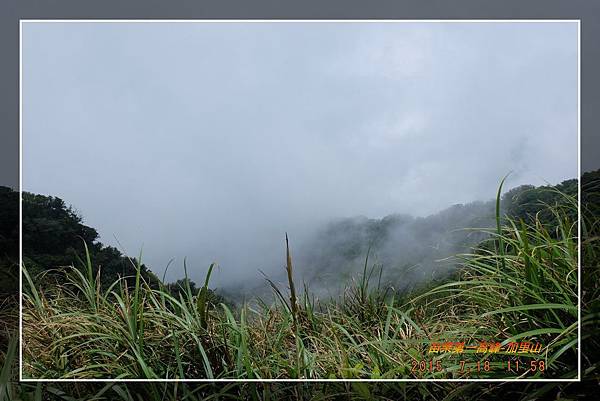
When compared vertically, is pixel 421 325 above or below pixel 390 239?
below

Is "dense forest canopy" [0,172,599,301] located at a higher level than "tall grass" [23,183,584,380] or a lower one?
higher

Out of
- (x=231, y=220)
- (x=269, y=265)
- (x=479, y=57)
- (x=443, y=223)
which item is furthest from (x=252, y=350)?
(x=479, y=57)

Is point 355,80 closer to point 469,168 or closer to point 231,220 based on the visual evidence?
point 469,168

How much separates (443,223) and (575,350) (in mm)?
699

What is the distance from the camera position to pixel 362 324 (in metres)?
2.46

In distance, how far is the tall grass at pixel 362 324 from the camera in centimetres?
240

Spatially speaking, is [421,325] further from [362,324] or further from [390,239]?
[390,239]

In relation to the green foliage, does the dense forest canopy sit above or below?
above

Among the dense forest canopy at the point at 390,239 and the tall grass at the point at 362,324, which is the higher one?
the dense forest canopy at the point at 390,239

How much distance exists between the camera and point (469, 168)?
239 cm

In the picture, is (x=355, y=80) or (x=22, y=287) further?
(x=22, y=287)

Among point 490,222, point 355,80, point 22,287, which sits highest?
point 355,80

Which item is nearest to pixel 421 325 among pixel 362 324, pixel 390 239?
pixel 362 324

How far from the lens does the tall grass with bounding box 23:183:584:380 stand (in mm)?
2398
